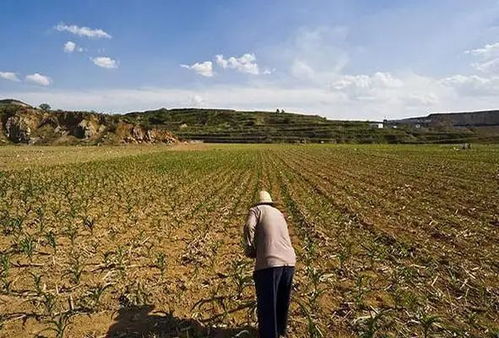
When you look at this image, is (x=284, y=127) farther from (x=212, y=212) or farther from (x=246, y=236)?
(x=246, y=236)

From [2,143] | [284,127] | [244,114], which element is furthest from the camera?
[244,114]

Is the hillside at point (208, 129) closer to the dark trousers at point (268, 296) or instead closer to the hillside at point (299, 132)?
the hillside at point (299, 132)

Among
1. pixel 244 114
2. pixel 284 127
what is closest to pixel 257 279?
pixel 284 127

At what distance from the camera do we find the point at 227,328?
5762mm

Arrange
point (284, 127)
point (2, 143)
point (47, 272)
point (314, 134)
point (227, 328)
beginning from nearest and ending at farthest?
point (227, 328) → point (47, 272) → point (2, 143) → point (314, 134) → point (284, 127)

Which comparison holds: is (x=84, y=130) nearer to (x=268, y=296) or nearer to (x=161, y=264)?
(x=161, y=264)

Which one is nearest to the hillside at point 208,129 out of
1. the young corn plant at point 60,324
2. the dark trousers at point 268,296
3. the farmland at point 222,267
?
the farmland at point 222,267

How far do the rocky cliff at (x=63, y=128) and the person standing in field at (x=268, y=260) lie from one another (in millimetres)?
64389

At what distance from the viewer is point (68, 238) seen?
952cm

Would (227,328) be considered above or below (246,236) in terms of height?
below

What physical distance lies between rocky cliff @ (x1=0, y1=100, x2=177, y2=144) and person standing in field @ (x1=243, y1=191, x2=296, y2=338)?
211 feet

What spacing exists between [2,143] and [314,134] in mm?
70162

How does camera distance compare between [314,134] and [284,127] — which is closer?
[314,134]

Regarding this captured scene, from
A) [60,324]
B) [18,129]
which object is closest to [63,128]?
[18,129]
